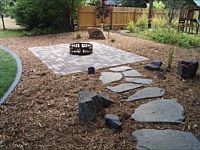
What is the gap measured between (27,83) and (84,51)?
2.62 meters

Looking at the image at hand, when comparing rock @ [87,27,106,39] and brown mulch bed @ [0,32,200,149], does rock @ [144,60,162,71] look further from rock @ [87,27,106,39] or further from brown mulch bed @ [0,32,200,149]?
rock @ [87,27,106,39]

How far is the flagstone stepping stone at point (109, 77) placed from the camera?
4.02 m

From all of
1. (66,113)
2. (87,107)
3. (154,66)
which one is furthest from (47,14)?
(87,107)

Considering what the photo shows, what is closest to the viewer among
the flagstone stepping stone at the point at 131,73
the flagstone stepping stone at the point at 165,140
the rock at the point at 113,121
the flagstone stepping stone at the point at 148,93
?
the flagstone stepping stone at the point at 165,140

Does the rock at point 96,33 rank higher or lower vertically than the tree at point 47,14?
lower

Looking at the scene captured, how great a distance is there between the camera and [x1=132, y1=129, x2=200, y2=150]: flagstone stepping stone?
2.08m

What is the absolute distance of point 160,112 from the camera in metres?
2.74

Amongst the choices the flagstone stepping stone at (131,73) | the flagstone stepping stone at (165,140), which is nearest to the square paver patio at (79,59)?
the flagstone stepping stone at (131,73)

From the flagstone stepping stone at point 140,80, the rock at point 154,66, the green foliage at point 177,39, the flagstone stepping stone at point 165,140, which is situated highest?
the green foliage at point 177,39

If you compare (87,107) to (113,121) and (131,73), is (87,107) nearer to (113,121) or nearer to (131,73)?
(113,121)

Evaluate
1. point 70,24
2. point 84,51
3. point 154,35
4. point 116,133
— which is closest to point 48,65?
point 84,51

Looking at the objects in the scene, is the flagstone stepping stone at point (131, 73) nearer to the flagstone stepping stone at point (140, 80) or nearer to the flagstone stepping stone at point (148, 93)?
the flagstone stepping stone at point (140, 80)

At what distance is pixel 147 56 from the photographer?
19.5 feet

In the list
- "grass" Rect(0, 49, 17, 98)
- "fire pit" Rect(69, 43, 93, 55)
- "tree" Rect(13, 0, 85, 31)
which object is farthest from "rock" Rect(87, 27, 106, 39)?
"grass" Rect(0, 49, 17, 98)
